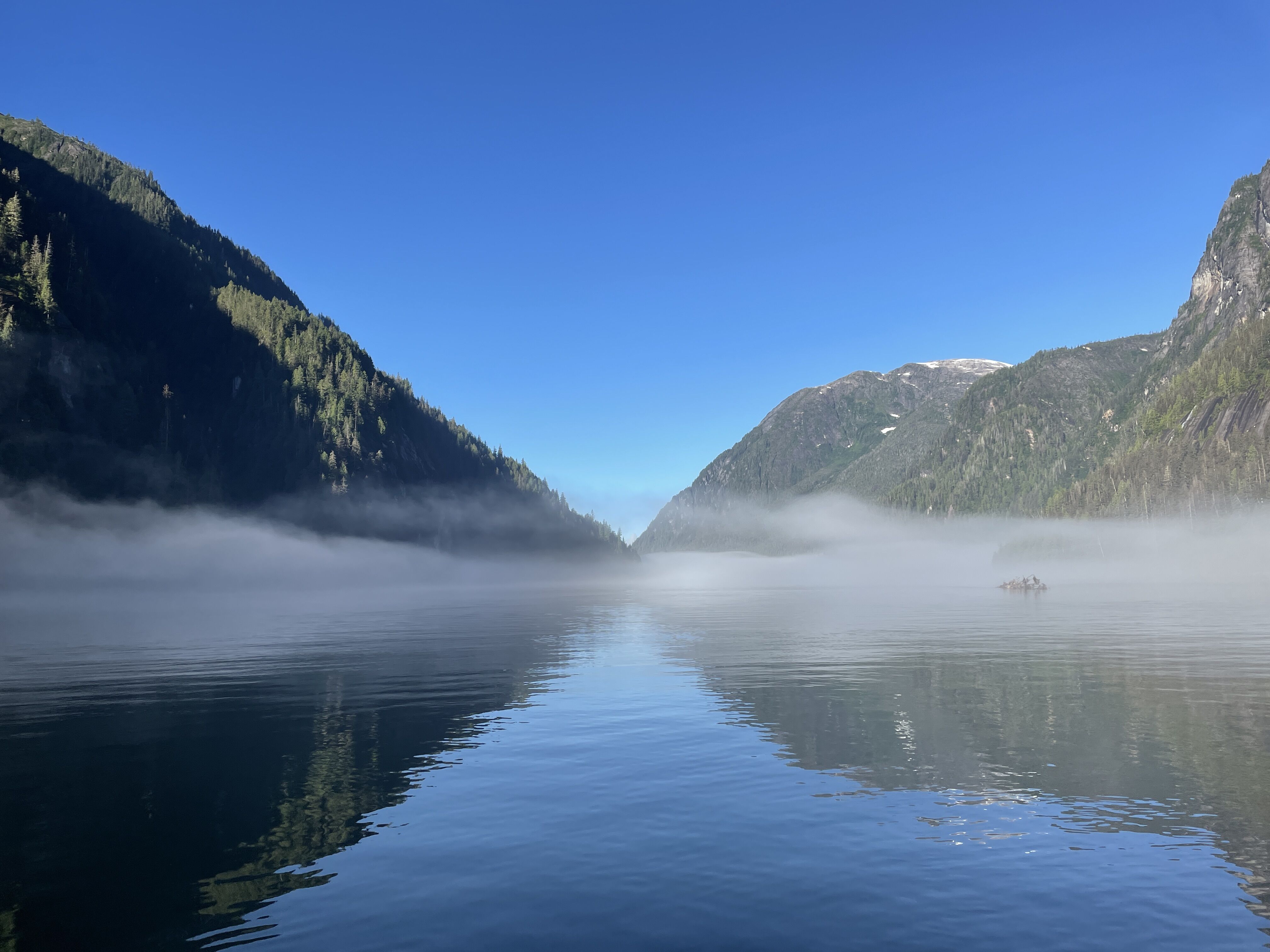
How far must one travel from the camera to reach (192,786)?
92.0 feet

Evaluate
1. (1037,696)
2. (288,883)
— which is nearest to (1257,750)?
(1037,696)

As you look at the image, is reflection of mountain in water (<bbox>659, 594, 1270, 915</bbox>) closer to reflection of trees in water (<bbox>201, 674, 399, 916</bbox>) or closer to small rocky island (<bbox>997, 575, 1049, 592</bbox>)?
reflection of trees in water (<bbox>201, 674, 399, 916</bbox>)

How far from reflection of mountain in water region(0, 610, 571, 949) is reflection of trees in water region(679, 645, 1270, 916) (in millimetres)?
17343

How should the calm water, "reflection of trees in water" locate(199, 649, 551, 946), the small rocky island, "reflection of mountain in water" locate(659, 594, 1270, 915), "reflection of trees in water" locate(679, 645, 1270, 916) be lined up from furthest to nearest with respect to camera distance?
1. the small rocky island
2. "reflection of mountain in water" locate(659, 594, 1270, 915)
3. "reflection of trees in water" locate(679, 645, 1270, 916)
4. "reflection of trees in water" locate(199, 649, 551, 946)
5. the calm water

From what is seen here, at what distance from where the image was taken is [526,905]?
58.8 ft

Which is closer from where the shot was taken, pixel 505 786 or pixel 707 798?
pixel 707 798

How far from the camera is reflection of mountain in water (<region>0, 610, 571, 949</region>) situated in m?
18.3

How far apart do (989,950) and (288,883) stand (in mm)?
16327

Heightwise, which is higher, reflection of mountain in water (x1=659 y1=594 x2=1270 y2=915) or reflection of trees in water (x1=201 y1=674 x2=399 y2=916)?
reflection of trees in water (x1=201 y1=674 x2=399 y2=916)

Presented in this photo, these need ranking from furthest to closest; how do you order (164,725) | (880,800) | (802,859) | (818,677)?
(818,677)
(164,725)
(880,800)
(802,859)

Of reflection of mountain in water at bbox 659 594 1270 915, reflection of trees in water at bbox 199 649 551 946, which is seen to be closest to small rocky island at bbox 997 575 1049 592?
reflection of mountain in water at bbox 659 594 1270 915

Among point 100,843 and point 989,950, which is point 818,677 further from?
point 100,843

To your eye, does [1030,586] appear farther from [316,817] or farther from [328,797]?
[316,817]

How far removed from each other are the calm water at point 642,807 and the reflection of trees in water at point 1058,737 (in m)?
0.20
